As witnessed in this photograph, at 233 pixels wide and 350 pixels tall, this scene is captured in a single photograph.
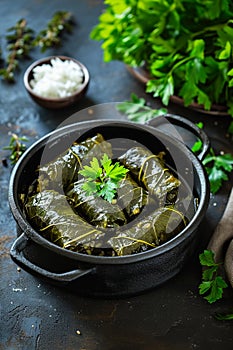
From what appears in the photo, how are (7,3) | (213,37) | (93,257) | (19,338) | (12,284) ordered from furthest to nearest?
(7,3), (213,37), (12,284), (19,338), (93,257)

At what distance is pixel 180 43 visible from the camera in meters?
3.06

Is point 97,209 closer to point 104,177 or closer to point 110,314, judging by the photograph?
point 104,177

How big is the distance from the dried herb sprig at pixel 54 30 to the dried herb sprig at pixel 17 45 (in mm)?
63

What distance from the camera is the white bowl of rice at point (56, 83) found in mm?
3180

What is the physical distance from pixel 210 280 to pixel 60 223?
26.4 inches

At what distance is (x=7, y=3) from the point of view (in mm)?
4016

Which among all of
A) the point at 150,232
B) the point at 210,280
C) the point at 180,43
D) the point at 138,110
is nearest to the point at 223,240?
the point at 210,280

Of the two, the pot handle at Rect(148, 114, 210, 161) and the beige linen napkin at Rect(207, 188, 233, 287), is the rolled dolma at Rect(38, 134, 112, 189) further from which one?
the beige linen napkin at Rect(207, 188, 233, 287)

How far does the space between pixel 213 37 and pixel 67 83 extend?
0.82 metres

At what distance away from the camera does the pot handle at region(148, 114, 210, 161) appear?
2652mm

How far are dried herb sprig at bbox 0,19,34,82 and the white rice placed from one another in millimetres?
264

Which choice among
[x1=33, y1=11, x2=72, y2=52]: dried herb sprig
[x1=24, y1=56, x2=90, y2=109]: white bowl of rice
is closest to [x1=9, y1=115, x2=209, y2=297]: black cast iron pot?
[x1=24, y1=56, x2=90, y2=109]: white bowl of rice

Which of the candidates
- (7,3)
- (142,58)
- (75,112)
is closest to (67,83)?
(75,112)

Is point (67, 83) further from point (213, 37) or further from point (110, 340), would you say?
point (110, 340)
